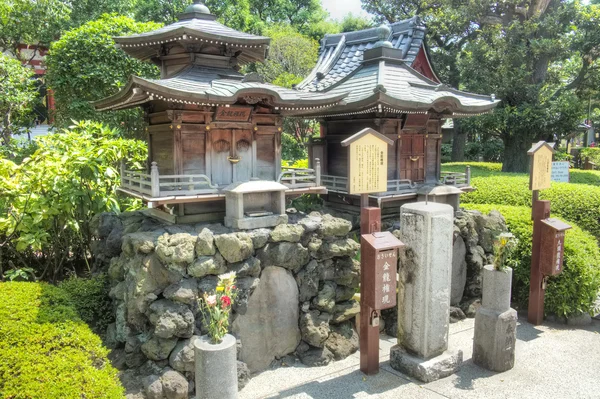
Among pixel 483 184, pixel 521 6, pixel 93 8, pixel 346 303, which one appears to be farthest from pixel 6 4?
pixel 521 6

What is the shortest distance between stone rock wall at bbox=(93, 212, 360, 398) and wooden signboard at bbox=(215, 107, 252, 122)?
87.6 inches

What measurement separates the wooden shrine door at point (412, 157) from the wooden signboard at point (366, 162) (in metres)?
4.04

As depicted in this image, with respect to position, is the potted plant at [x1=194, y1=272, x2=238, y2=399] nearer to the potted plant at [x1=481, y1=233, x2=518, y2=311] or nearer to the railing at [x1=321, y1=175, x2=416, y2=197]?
the potted plant at [x1=481, y1=233, x2=518, y2=311]

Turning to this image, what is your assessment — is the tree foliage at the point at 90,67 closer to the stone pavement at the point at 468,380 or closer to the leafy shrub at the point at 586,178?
the stone pavement at the point at 468,380

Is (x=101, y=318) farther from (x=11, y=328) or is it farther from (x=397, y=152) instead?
(x=397, y=152)

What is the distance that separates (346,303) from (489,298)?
2.81 metres

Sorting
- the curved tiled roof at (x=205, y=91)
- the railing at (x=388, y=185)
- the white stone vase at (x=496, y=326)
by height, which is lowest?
the white stone vase at (x=496, y=326)

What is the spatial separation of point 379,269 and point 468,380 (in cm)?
263

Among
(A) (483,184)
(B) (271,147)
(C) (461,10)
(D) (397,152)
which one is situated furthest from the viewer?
(C) (461,10)

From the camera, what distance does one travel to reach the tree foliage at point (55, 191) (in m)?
8.95

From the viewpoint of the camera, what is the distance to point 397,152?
38.1 ft

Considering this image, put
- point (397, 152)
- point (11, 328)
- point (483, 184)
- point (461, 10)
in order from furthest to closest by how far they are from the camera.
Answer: point (461, 10) < point (483, 184) < point (397, 152) < point (11, 328)

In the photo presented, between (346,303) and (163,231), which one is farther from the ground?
(163,231)

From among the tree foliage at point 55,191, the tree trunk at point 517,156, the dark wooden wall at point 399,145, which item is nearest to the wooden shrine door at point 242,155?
the tree foliage at point 55,191
